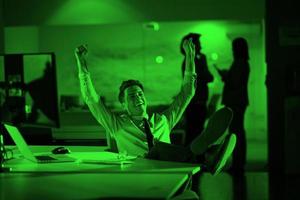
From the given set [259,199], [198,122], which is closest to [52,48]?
[198,122]

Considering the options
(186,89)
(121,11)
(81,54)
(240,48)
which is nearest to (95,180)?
(81,54)

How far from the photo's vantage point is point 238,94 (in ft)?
22.4

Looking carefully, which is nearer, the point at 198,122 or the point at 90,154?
the point at 90,154

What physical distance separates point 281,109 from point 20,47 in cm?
328

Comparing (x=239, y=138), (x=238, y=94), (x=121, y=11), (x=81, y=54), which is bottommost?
(x=239, y=138)

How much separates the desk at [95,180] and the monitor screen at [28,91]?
235 millimetres

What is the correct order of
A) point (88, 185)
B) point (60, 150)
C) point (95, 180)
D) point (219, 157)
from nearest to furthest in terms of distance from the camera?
point (88, 185) → point (95, 180) → point (219, 157) → point (60, 150)

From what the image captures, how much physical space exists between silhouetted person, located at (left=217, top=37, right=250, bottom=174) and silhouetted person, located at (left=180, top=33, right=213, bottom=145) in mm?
243

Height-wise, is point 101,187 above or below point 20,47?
below

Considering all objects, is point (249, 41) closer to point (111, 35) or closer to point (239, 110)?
point (239, 110)

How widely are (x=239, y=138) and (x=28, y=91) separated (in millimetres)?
4144

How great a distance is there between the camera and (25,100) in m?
3.04

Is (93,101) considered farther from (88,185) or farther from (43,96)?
(88,185)

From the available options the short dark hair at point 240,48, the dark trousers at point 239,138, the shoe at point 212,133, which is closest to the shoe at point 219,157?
the shoe at point 212,133
